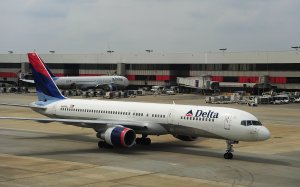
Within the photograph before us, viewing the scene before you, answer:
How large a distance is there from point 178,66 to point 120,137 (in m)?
117

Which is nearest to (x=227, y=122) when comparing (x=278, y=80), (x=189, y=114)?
(x=189, y=114)

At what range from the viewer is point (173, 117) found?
127 feet

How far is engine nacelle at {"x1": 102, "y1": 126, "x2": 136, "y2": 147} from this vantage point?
37469 mm

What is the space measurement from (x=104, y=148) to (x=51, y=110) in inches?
375

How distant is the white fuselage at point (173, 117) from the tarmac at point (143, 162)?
1.83 metres

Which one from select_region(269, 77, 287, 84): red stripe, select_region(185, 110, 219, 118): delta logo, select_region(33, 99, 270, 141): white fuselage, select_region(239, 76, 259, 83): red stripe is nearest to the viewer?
select_region(33, 99, 270, 141): white fuselage

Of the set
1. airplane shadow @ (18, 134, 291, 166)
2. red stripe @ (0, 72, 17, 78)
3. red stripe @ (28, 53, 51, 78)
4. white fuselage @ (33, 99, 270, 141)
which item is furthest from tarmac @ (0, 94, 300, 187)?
red stripe @ (0, 72, 17, 78)

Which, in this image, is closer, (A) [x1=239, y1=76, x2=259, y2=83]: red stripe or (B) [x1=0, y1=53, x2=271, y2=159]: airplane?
(B) [x1=0, y1=53, x2=271, y2=159]: airplane

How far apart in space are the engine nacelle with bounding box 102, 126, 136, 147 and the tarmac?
2.70 ft

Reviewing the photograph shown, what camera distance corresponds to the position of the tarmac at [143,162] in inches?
1100

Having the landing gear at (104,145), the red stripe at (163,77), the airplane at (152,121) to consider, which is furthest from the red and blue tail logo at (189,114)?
the red stripe at (163,77)

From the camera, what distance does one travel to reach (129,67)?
159m

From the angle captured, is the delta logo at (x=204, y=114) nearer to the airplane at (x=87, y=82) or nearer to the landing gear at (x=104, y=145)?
the landing gear at (x=104, y=145)

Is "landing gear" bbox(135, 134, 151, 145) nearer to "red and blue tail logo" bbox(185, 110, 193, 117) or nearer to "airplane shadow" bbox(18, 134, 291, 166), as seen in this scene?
"airplane shadow" bbox(18, 134, 291, 166)
